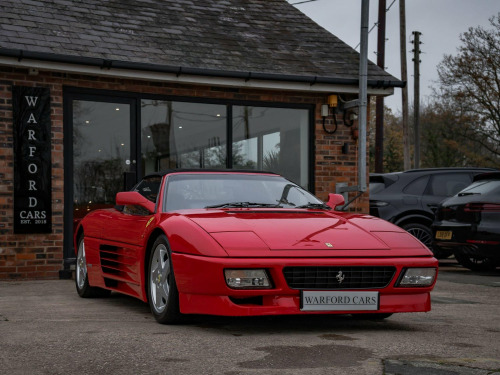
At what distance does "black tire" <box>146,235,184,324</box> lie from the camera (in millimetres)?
5875

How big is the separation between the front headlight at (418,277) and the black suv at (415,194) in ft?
27.1

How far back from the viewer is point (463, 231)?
12.0 m

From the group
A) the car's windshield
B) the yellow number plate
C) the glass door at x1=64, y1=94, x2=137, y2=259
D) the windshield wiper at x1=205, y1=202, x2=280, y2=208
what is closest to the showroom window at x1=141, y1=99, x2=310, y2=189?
the glass door at x1=64, y1=94, x2=137, y2=259

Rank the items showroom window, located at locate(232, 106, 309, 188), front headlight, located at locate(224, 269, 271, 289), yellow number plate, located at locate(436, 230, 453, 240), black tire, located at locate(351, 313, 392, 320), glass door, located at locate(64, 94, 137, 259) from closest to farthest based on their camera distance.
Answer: front headlight, located at locate(224, 269, 271, 289)
black tire, located at locate(351, 313, 392, 320)
glass door, located at locate(64, 94, 137, 259)
yellow number plate, located at locate(436, 230, 453, 240)
showroom window, located at locate(232, 106, 309, 188)

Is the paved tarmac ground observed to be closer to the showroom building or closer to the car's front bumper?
the car's front bumper

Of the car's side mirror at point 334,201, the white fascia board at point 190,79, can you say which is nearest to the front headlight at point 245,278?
the car's side mirror at point 334,201

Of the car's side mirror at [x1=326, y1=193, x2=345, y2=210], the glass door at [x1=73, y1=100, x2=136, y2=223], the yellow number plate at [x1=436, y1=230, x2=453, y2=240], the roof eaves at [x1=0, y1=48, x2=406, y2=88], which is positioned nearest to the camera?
the car's side mirror at [x1=326, y1=193, x2=345, y2=210]

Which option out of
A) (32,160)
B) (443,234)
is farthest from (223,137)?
(443,234)

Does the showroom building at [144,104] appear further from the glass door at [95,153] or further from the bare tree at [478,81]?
the bare tree at [478,81]

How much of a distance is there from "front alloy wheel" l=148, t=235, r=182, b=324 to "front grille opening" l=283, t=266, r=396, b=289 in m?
0.89

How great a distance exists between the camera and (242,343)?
16.9ft

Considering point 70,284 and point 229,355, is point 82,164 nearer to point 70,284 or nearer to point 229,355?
point 70,284

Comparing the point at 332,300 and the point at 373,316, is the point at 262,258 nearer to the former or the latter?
the point at 332,300

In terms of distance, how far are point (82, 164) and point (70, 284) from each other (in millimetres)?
2241
